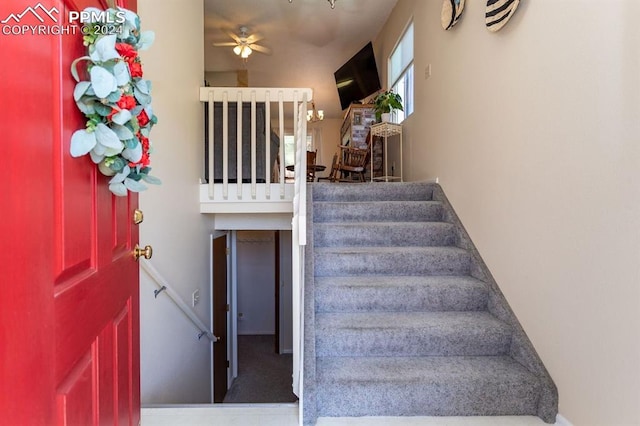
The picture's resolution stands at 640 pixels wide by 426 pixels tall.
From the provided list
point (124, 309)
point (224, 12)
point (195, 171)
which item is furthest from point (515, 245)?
point (224, 12)

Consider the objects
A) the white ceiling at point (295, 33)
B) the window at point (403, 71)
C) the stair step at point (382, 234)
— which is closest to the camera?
the stair step at point (382, 234)

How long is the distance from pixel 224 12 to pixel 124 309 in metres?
4.95

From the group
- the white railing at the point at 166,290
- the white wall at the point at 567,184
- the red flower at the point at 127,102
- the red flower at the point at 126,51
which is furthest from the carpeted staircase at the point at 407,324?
the red flower at the point at 126,51

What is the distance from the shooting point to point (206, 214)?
11.9 ft

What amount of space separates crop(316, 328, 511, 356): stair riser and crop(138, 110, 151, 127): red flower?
141 centimetres

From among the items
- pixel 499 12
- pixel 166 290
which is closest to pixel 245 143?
pixel 166 290

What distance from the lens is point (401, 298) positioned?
220cm

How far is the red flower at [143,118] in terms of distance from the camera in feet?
3.29

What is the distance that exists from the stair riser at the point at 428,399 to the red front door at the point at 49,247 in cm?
103

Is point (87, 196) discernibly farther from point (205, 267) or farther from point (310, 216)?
point (205, 267)

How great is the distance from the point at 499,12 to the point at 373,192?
1.71 meters

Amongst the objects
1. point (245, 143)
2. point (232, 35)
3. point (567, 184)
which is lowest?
point (567, 184)

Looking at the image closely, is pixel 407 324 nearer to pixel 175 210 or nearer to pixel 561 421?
pixel 561 421

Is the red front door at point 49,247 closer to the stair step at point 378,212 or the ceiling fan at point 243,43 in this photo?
the stair step at point 378,212
